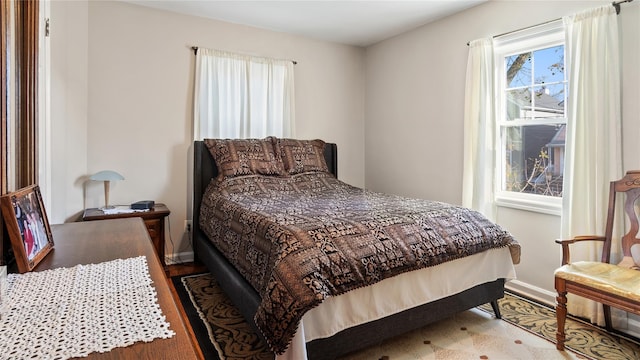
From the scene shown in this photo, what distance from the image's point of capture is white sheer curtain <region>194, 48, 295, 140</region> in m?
3.72

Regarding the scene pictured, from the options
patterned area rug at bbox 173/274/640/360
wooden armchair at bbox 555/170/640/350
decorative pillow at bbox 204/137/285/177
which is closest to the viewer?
wooden armchair at bbox 555/170/640/350

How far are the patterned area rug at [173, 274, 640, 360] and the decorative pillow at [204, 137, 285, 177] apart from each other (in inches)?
50.4

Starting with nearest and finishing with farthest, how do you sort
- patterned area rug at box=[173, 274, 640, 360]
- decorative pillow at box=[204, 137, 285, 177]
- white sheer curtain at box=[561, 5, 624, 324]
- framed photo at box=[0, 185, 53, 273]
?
framed photo at box=[0, 185, 53, 273] < patterned area rug at box=[173, 274, 640, 360] < white sheer curtain at box=[561, 5, 624, 324] < decorative pillow at box=[204, 137, 285, 177]

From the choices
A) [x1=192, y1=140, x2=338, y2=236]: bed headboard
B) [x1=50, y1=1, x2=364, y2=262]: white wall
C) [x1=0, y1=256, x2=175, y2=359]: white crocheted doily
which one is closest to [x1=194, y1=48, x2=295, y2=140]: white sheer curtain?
[x1=50, y1=1, x2=364, y2=262]: white wall

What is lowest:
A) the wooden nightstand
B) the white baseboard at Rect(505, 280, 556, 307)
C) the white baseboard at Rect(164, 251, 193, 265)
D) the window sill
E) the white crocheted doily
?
the white baseboard at Rect(505, 280, 556, 307)

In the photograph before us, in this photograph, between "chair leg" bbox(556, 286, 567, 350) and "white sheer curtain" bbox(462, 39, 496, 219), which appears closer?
"chair leg" bbox(556, 286, 567, 350)

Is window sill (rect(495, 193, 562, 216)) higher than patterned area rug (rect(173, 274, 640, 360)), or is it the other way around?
window sill (rect(495, 193, 562, 216))

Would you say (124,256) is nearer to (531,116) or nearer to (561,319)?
(561,319)

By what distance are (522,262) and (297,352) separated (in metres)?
2.31

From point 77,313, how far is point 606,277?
8.27 ft

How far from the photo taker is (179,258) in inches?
146

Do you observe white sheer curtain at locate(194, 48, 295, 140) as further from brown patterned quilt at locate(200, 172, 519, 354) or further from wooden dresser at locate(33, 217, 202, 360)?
wooden dresser at locate(33, 217, 202, 360)

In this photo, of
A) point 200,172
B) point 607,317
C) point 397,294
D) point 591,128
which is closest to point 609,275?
A: point 607,317

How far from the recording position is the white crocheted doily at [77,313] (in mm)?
659
